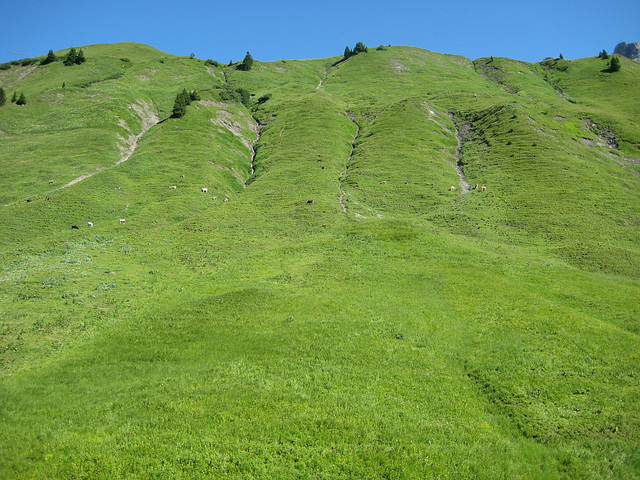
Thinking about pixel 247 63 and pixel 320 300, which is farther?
pixel 247 63

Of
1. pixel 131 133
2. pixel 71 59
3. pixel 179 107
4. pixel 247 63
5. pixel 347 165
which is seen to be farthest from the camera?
pixel 247 63

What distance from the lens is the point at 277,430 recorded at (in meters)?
15.6

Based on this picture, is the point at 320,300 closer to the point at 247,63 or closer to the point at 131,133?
the point at 131,133

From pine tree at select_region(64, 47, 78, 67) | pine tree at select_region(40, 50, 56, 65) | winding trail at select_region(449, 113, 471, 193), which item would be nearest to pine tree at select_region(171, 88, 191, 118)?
winding trail at select_region(449, 113, 471, 193)

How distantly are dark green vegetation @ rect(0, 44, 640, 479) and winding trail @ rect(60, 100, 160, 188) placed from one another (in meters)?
1.13

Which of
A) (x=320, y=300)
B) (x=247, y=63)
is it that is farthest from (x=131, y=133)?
(x=247, y=63)

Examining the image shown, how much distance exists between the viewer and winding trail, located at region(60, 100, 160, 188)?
73550mm

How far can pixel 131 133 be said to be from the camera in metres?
98.4

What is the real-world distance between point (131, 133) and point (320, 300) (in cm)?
9250

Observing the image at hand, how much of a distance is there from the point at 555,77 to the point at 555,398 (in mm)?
214522

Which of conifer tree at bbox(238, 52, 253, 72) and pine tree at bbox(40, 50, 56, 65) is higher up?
conifer tree at bbox(238, 52, 253, 72)

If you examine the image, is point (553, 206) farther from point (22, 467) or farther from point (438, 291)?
point (22, 467)

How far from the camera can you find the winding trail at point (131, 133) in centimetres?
7355

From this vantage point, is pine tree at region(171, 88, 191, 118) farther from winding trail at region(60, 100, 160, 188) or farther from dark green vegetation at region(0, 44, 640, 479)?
winding trail at region(60, 100, 160, 188)
